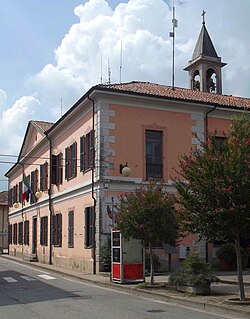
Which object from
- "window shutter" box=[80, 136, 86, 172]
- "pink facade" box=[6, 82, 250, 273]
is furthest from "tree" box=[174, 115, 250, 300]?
"window shutter" box=[80, 136, 86, 172]

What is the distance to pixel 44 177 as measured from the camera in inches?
1348

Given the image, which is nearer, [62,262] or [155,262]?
[155,262]

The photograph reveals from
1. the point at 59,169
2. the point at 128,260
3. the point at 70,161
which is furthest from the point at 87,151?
the point at 128,260

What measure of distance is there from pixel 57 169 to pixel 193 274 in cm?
1695

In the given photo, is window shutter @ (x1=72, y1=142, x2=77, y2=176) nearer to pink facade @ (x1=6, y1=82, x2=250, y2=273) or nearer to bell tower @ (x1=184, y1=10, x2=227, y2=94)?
pink facade @ (x1=6, y1=82, x2=250, y2=273)

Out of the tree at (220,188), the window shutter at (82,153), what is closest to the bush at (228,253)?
the window shutter at (82,153)

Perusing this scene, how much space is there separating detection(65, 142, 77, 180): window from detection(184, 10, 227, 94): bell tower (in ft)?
40.1

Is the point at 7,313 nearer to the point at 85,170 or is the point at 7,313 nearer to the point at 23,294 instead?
the point at 23,294

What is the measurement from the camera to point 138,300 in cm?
1455

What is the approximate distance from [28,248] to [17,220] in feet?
23.3

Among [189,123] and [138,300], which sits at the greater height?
[189,123]

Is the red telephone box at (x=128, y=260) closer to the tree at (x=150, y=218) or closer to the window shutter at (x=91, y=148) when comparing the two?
the tree at (x=150, y=218)

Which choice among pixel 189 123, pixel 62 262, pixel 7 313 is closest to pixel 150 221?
pixel 7 313

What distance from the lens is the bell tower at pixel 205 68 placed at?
3653 cm
